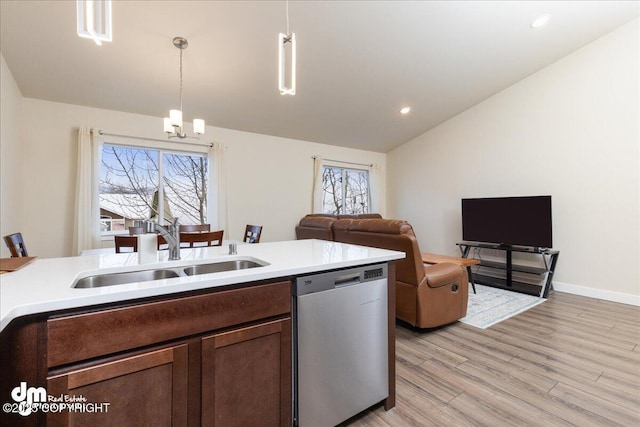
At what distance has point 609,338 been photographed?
2.57 m

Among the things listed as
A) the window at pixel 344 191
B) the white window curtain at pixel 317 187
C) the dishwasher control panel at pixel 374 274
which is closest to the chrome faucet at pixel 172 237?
the dishwasher control panel at pixel 374 274

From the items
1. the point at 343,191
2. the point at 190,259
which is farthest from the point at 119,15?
the point at 343,191

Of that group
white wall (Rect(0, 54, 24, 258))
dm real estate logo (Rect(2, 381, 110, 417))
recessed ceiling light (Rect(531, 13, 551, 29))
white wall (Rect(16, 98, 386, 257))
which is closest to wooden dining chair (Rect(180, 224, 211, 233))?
white wall (Rect(16, 98, 386, 257))

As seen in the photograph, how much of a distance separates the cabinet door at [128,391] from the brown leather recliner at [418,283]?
6.73 feet

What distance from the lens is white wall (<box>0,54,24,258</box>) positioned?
2707 mm

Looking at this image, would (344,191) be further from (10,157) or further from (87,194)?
(10,157)

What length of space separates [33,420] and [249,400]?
0.71 m

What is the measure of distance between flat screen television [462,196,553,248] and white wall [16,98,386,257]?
2.94 meters

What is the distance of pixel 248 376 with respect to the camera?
4.03 ft

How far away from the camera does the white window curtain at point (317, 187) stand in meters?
5.64

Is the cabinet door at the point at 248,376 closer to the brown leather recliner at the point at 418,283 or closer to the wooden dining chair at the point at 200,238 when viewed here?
the brown leather recliner at the point at 418,283

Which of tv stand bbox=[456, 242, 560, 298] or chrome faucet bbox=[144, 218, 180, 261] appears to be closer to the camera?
chrome faucet bbox=[144, 218, 180, 261]

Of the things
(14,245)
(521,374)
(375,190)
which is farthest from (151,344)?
(375,190)

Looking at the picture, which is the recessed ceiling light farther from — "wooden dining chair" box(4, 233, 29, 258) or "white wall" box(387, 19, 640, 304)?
"wooden dining chair" box(4, 233, 29, 258)
